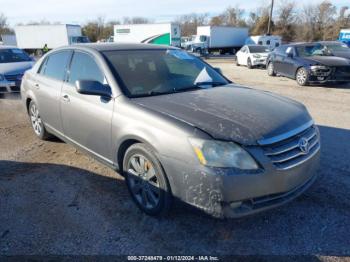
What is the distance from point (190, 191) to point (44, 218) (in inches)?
66.2

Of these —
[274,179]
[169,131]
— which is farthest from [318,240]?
[169,131]

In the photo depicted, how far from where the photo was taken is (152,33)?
34.1 metres

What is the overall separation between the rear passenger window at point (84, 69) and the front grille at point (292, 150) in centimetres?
208

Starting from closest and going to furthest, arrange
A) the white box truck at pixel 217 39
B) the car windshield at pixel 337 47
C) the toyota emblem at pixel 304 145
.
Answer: the toyota emblem at pixel 304 145
the car windshield at pixel 337 47
the white box truck at pixel 217 39

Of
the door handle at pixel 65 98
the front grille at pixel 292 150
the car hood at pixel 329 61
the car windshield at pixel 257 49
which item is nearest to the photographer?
the front grille at pixel 292 150

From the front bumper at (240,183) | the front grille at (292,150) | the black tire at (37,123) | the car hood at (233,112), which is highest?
the car hood at (233,112)

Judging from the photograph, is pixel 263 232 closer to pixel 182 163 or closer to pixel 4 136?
pixel 182 163

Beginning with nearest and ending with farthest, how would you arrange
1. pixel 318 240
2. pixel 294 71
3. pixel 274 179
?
1. pixel 274 179
2. pixel 318 240
3. pixel 294 71

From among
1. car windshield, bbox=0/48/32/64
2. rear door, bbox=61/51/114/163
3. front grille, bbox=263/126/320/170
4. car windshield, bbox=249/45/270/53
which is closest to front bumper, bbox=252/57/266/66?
car windshield, bbox=249/45/270/53

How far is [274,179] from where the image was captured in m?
2.67

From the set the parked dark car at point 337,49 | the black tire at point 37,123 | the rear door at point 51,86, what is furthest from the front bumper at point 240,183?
the parked dark car at point 337,49

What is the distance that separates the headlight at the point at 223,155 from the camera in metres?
2.58

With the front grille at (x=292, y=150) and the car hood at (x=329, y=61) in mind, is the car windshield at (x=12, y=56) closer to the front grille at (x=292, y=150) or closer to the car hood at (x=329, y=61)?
the car hood at (x=329, y=61)

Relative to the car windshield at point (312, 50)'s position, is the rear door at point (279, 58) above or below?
below
